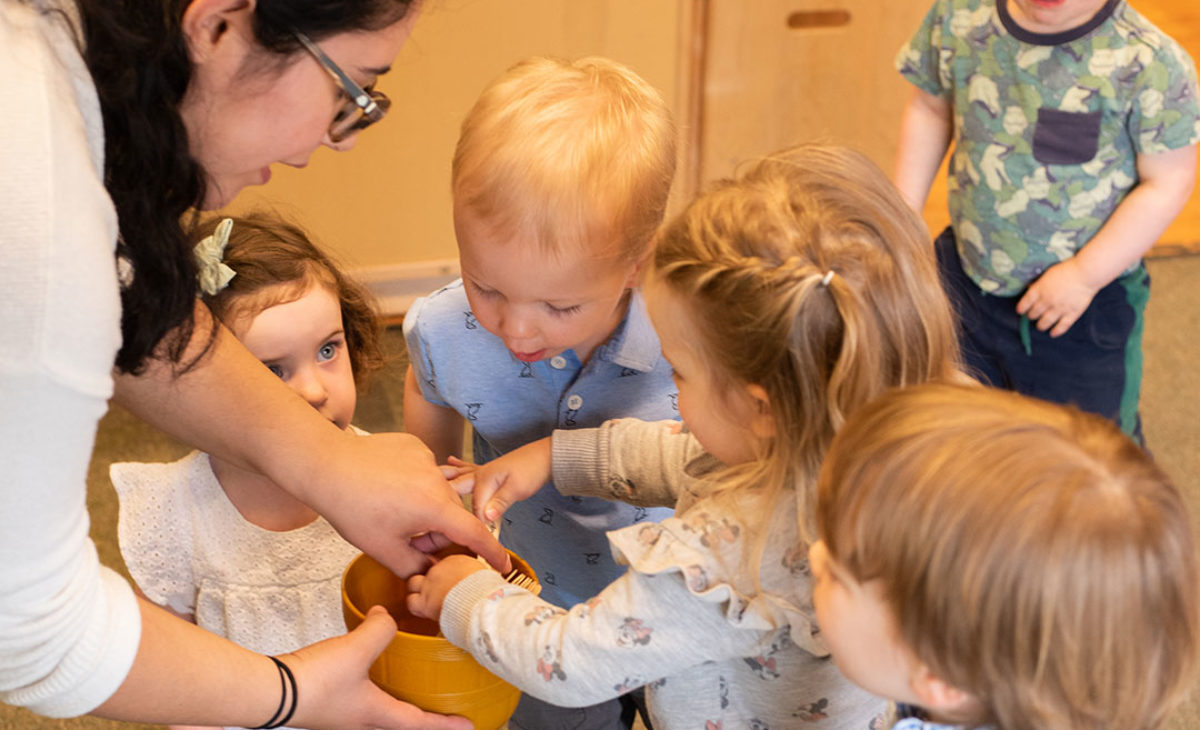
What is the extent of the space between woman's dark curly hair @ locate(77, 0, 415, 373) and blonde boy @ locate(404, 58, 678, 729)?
28cm

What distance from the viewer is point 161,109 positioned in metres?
0.75

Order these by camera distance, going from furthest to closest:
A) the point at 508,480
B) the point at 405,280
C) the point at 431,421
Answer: the point at 405,280, the point at 431,421, the point at 508,480

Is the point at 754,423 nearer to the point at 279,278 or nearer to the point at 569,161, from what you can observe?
the point at 569,161

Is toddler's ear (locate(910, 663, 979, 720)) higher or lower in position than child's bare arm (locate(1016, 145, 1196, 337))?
higher

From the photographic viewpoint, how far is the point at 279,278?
46.9 inches

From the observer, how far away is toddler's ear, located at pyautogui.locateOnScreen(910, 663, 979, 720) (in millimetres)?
685

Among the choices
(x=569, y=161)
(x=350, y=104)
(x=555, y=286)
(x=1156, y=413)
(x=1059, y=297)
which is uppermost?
(x=350, y=104)

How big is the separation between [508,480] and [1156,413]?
175 centimetres

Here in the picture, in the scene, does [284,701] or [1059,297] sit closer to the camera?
[284,701]

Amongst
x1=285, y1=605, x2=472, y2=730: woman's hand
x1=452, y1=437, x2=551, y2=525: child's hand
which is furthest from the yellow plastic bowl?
x1=452, y1=437, x2=551, y2=525: child's hand

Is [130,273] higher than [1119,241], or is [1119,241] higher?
[130,273]

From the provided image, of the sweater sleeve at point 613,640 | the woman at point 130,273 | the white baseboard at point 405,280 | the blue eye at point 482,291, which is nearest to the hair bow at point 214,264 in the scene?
the woman at point 130,273

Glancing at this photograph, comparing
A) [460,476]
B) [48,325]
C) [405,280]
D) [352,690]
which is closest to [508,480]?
[460,476]

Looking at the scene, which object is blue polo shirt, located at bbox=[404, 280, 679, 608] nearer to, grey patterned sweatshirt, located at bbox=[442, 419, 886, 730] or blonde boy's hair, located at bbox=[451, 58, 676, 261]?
blonde boy's hair, located at bbox=[451, 58, 676, 261]
